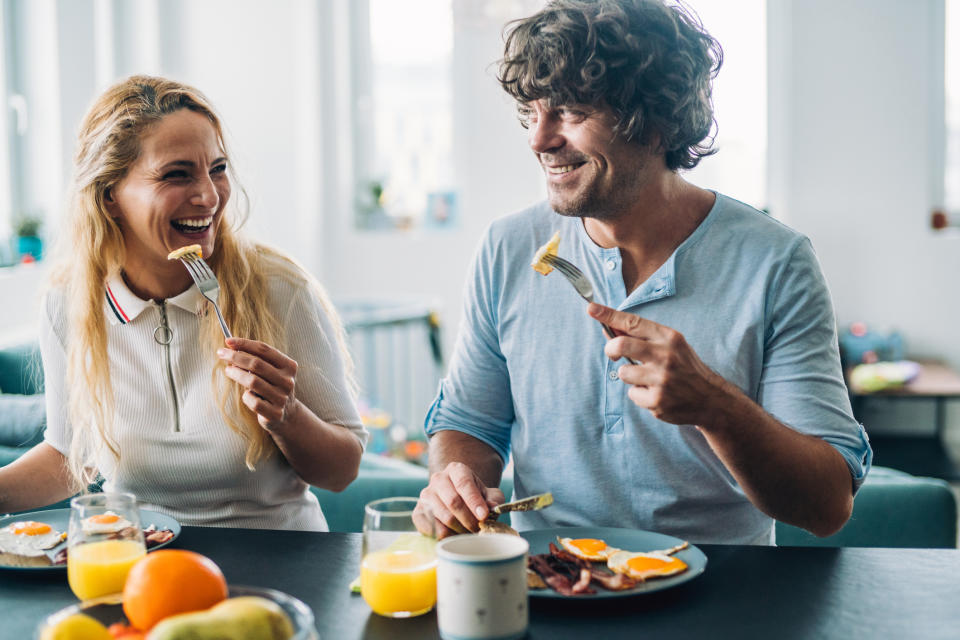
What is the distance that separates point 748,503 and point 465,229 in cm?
395

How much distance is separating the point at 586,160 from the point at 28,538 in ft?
3.09

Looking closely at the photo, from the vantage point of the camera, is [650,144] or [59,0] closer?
[650,144]

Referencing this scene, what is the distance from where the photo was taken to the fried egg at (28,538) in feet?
3.96

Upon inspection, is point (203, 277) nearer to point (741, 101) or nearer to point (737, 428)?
point (737, 428)

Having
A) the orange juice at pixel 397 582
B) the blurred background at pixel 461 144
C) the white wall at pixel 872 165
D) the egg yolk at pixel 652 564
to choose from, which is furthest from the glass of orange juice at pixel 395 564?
the white wall at pixel 872 165

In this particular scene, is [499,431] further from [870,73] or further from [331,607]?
[870,73]

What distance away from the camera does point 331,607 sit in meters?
1.03

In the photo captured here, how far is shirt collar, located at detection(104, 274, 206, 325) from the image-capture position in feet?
5.34

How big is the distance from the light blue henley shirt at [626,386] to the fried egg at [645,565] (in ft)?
1.08

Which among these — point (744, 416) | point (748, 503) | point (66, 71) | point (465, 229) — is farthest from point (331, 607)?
point (465, 229)

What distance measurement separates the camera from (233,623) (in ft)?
2.40

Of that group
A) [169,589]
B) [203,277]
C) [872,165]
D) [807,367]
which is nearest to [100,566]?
[169,589]

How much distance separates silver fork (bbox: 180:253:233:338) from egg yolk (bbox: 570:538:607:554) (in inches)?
24.2

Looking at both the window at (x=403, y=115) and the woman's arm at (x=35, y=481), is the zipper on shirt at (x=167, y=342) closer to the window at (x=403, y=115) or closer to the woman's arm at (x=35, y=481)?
the woman's arm at (x=35, y=481)
